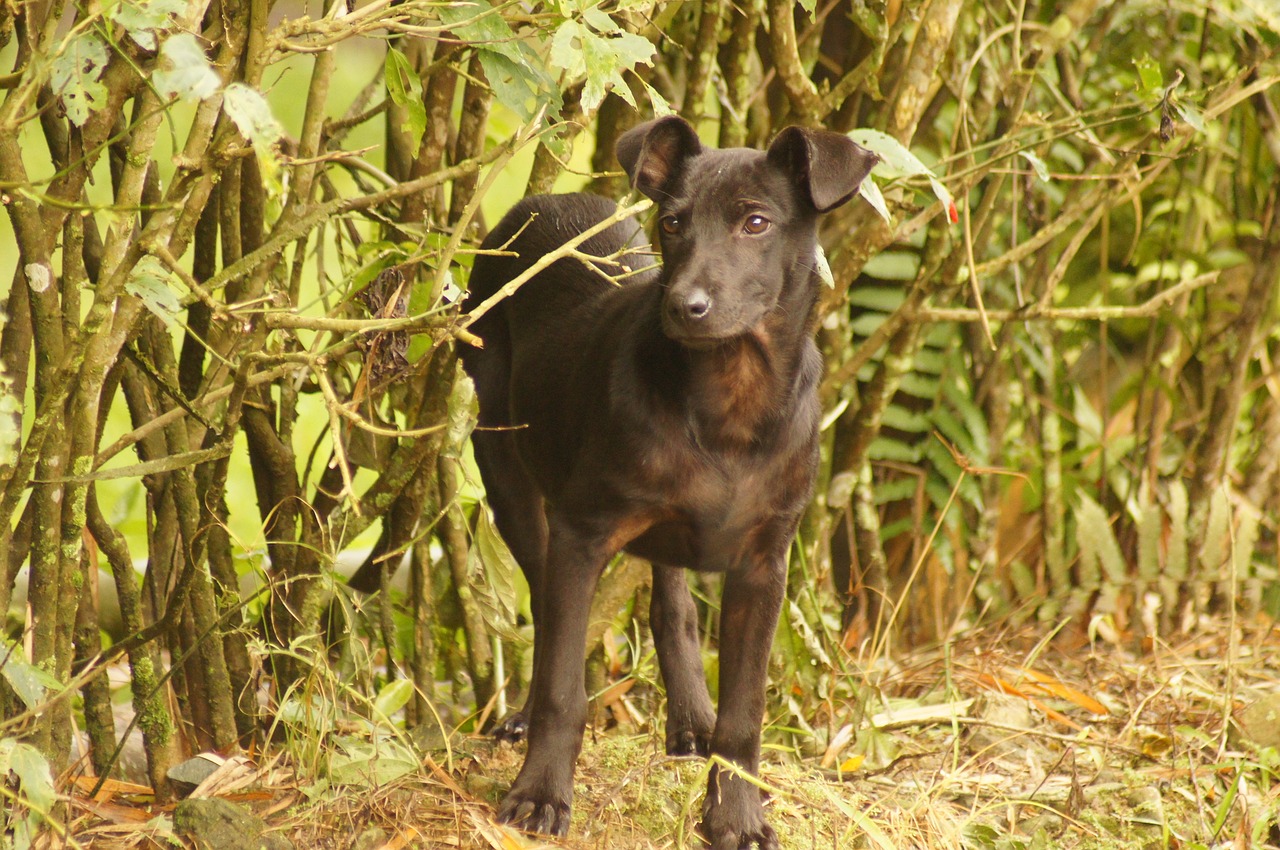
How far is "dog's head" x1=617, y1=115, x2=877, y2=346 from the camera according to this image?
9.40 ft

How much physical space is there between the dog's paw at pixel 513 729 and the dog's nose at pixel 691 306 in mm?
1395

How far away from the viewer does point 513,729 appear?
361 centimetres

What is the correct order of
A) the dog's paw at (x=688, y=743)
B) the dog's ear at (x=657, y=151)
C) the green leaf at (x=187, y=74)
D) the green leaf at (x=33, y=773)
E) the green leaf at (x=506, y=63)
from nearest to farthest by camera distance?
the green leaf at (x=187, y=74), the green leaf at (x=33, y=773), the green leaf at (x=506, y=63), the dog's ear at (x=657, y=151), the dog's paw at (x=688, y=743)

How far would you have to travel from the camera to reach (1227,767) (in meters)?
3.77

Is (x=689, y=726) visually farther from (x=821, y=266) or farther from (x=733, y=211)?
(x=733, y=211)

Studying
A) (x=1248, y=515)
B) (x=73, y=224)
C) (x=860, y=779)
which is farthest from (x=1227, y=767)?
(x=73, y=224)

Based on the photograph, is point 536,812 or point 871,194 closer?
point 536,812

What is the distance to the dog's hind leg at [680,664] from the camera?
3.52 meters

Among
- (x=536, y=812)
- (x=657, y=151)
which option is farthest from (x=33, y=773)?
(x=657, y=151)

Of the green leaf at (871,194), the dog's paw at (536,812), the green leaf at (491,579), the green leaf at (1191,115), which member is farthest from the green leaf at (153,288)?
the green leaf at (1191,115)

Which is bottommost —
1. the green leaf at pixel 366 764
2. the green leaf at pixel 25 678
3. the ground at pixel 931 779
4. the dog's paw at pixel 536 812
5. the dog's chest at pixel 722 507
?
the ground at pixel 931 779

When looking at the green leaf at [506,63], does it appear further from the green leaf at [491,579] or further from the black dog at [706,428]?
the green leaf at [491,579]

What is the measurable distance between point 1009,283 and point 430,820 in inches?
135

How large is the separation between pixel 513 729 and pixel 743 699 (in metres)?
0.81
